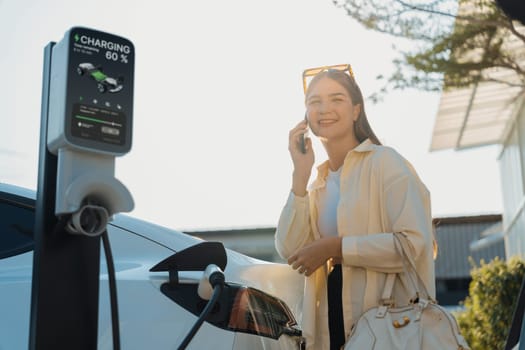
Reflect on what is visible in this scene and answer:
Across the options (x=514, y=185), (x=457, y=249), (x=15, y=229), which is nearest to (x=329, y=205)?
(x=15, y=229)

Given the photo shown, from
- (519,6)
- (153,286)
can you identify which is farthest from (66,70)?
(153,286)

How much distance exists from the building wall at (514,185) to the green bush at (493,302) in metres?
2.88

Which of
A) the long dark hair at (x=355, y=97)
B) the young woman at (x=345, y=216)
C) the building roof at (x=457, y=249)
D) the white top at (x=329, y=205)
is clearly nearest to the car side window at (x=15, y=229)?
the young woman at (x=345, y=216)

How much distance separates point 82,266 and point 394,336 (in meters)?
1.14

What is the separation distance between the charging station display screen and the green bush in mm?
8433

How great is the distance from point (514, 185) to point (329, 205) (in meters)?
12.9

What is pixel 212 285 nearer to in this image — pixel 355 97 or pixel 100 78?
pixel 100 78

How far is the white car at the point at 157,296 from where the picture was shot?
7.64 ft

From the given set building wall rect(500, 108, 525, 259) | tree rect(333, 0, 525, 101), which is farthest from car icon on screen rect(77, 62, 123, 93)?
building wall rect(500, 108, 525, 259)

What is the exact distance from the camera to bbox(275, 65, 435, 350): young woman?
2447 mm

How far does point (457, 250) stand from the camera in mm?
40125

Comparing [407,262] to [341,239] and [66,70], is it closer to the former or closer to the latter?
[341,239]

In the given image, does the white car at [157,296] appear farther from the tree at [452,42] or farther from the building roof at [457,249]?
the building roof at [457,249]

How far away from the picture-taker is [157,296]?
2398 millimetres
